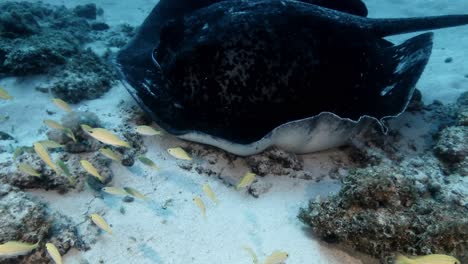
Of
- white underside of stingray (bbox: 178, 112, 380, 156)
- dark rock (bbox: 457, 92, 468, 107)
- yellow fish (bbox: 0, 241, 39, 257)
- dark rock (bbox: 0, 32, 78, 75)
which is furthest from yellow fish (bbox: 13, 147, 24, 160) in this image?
dark rock (bbox: 457, 92, 468, 107)

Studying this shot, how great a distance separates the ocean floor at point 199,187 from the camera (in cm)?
340

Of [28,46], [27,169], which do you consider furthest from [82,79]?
[27,169]

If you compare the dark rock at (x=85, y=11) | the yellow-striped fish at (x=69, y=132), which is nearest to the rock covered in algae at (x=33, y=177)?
the yellow-striped fish at (x=69, y=132)

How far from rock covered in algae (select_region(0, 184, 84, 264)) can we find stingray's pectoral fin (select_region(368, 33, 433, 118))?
12.5ft

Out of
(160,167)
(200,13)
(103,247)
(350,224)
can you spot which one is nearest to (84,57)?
(200,13)

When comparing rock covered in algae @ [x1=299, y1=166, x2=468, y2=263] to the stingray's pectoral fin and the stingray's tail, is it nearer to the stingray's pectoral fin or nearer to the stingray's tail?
the stingray's pectoral fin

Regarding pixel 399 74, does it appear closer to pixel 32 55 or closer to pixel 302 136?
pixel 302 136

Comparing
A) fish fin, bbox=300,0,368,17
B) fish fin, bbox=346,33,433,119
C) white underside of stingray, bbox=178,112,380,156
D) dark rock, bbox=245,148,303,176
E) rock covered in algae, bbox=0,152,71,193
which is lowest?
rock covered in algae, bbox=0,152,71,193

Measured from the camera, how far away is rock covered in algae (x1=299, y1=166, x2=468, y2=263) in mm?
3002

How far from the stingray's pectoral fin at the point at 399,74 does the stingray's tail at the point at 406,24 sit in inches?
11.4

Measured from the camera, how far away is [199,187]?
426 centimetres

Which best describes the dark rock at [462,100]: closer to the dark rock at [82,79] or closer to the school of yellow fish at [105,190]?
the school of yellow fish at [105,190]

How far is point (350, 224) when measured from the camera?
10.7ft

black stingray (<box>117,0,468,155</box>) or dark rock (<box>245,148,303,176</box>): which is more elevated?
black stingray (<box>117,0,468,155</box>)
